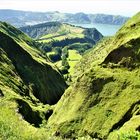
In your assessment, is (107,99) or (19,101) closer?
(107,99)

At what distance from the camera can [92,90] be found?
434 feet

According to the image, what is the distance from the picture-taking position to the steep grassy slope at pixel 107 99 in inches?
4626

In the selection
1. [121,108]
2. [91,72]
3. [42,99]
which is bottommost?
[42,99]

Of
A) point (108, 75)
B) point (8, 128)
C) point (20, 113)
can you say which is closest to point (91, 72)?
point (108, 75)

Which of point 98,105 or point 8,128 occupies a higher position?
point 8,128

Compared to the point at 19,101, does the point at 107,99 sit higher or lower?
lower

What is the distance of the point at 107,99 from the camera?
126 meters

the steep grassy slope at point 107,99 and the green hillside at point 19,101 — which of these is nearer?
the green hillside at point 19,101

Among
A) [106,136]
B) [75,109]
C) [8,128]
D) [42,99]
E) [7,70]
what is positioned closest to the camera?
[8,128]

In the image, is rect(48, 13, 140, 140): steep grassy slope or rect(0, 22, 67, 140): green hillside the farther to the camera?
rect(48, 13, 140, 140): steep grassy slope

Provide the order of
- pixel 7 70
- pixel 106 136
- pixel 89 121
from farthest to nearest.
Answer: pixel 7 70
pixel 89 121
pixel 106 136

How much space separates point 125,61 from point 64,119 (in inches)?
1167

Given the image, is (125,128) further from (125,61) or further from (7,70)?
(7,70)

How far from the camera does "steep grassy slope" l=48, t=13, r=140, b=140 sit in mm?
117500
